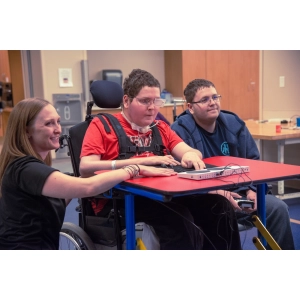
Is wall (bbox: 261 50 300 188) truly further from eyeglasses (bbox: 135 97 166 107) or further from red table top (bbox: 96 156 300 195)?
red table top (bbox: 96 156 300 195)

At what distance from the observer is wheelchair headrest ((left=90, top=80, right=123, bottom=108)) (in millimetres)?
2160

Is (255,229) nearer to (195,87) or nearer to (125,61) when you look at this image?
(195,87)

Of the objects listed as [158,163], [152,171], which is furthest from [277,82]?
[152,171]

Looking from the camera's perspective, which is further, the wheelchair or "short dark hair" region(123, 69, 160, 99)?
"short dark hair" region(123, 69, 160, 99)

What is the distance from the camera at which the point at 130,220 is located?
1627mm

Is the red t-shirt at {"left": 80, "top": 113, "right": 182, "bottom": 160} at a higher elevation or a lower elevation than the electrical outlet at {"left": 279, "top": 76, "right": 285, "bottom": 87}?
lower

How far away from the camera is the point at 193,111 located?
2.36m

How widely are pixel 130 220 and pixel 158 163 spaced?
0.91 feet

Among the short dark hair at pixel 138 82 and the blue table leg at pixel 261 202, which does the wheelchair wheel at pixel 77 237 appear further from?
the blue table leg at pixel 261 202

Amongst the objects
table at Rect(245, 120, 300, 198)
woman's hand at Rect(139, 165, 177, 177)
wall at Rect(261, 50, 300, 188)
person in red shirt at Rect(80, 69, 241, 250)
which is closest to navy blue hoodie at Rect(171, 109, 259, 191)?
person in red shirt at Rect(80, 69, 241, 250)

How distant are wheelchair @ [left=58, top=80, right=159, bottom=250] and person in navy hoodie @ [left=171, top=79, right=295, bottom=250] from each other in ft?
1.29

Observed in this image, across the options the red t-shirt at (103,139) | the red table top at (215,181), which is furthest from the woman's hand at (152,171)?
the red t-shirt at (103,139)
